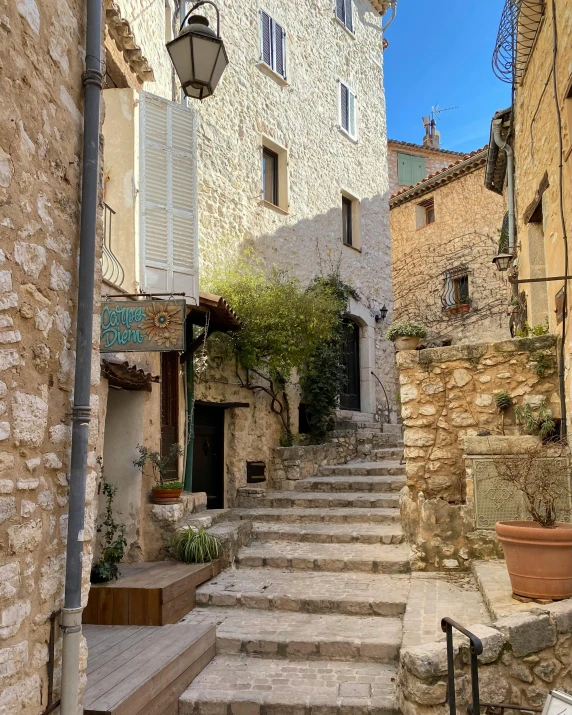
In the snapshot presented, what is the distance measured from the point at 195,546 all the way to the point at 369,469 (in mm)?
4352

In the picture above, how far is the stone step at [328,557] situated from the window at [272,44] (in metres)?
9.48

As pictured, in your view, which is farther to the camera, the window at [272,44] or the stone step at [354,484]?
the window at [272,44]

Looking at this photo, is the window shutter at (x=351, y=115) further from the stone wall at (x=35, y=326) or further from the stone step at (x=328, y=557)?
the stone wall at (x=35, y=326)

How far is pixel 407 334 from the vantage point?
6.85m

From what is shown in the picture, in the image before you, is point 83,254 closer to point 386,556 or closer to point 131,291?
point 131,291

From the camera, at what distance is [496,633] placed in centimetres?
392

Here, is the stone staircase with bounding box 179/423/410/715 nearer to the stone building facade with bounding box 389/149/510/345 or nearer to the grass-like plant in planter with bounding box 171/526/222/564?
the grass-like plant in planter with bounding box 171/526/222/564

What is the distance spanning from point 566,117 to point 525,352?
227 centimetres

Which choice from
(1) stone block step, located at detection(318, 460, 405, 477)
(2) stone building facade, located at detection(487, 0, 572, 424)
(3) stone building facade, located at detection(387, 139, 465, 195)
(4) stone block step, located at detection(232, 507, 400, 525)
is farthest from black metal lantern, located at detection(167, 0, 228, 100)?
(3) stone building facade, located at detection(387, 139, 465, 195)

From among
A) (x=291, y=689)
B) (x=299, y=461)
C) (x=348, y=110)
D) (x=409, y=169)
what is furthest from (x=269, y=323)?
(x=409, y=169)

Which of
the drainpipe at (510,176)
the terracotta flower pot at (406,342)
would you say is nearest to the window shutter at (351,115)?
the drainpipe at (510,176)

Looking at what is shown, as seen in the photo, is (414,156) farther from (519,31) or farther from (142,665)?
(142,665)

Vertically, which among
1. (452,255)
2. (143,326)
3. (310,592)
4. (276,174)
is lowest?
(310,592)

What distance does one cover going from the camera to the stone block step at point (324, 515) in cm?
814
